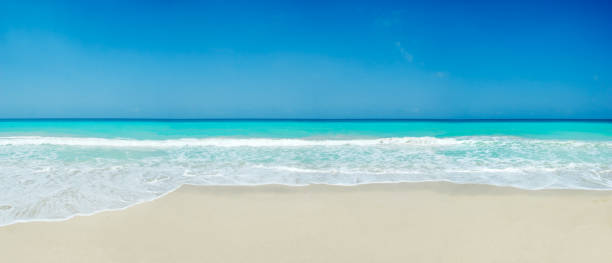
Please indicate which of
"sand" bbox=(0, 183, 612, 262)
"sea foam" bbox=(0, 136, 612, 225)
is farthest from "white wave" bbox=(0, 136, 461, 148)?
"sand" bbox=(0, 183, 612, 262)

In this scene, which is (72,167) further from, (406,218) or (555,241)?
(555,241)

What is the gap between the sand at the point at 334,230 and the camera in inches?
80.6

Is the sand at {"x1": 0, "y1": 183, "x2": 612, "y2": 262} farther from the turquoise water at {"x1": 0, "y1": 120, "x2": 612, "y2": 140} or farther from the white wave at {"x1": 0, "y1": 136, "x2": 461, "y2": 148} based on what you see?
the turquoise water at {"x1": 0, "y1": 120, "x2": 612, "y2": 140}

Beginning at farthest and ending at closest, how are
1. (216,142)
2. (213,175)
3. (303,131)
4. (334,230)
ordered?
(303,131) < (216,142) < (213,175) < (334,230)

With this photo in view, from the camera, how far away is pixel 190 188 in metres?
3.74

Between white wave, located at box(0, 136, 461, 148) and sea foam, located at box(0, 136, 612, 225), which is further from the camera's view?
white wave, located at box(0, 136, 461, 148)

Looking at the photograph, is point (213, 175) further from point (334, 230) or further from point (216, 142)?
point (216, 142)

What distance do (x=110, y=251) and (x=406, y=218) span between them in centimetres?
252

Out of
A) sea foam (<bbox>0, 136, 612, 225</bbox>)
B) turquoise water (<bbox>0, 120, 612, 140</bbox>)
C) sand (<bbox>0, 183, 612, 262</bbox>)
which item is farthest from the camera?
turquoise water (<bbox>0, 120, 612, 140</bbox>)

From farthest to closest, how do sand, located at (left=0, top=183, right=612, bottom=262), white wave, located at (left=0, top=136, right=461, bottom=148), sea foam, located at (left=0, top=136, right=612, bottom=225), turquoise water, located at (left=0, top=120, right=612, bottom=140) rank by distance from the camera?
1. turquoise water, located at (left=0, top=120, right=612, bottom=140)
2. white wave, located at (left=0, top=136, right=461, bottom=148)
3. sea foam, located at (left=0, top=136, right=612, bottom=225)
4. sand, located at (left=0, top=183, right=612, bottom=262)

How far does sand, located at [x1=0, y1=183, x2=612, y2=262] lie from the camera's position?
205 centimetres

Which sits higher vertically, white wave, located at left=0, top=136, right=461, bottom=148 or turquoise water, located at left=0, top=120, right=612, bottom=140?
turquoise water, located at left=0, top=120, right=612, bottom=140

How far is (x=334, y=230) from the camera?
7.96 ft

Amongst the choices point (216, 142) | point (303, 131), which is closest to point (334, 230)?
point (216, 142)
